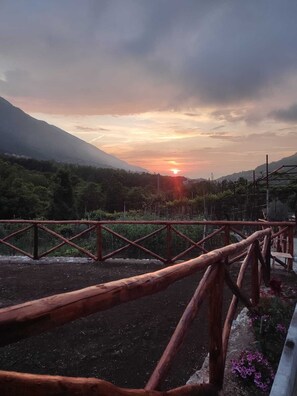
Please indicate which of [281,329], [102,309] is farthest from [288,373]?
[102,309]

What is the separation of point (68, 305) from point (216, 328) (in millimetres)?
1312

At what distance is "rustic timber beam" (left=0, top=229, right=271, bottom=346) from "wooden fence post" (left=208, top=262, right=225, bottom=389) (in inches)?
19.8

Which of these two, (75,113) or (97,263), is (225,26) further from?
(75,113)

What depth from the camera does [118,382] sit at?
2631mm

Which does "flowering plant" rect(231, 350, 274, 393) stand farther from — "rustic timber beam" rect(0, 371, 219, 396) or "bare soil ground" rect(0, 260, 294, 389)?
"rustic timber beam" rect(0, 371, 219, 396)

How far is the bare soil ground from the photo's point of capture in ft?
9.14

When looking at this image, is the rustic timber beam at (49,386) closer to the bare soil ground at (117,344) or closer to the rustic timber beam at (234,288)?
the rustic timber beam at (234,288)

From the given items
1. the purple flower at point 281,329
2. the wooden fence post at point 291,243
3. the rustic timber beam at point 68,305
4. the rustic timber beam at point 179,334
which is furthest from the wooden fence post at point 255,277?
the wooden fence post at point 291,243

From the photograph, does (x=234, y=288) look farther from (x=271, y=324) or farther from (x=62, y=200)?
(x=62, y=200)

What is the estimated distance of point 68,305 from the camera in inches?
47.9

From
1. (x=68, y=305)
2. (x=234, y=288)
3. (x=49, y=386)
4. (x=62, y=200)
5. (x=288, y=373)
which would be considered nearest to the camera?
(x=49, y=386)

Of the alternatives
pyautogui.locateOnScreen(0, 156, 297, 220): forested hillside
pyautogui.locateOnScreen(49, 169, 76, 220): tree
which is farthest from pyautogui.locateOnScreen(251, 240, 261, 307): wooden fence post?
pyautogui.locateOnScreen(49, 169, 76, 220): tree

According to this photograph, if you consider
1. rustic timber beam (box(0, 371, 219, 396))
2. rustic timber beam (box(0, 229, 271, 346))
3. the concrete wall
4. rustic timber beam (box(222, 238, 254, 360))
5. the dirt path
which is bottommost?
the dirt path

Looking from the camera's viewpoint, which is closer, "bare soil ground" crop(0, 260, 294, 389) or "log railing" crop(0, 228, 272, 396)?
"log railing" crop(0, 228, 272, 396)
